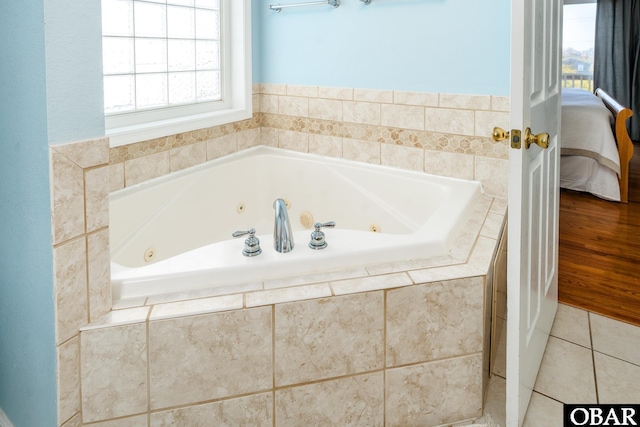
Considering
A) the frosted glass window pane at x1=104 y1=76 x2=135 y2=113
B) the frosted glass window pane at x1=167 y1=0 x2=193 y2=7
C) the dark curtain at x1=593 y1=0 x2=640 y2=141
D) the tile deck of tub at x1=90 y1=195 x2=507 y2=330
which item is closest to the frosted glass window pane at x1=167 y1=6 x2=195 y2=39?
the frosted glass window pane at x1=167 y1=0 x2=193 y2=7

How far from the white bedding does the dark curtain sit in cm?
332

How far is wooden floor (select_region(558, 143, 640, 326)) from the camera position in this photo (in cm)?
251

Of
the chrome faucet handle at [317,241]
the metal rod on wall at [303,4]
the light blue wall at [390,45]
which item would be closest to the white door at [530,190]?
the light blue wall at [390,45]

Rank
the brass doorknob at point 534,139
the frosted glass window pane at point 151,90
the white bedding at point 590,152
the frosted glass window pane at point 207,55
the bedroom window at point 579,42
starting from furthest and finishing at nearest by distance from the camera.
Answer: the bedroom window at point 579,42, the white bedding at point 590,152, the frosted glass window pane at point 207,55, the frosted glass window pane at point 151,90, the brass doorknob at point 534,139

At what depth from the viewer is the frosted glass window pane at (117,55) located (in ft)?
7.64

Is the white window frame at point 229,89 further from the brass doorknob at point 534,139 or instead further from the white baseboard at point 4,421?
the brass doorknob at point 534,139

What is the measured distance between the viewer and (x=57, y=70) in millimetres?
1193

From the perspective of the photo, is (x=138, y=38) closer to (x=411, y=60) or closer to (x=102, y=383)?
(x=411, y=60)

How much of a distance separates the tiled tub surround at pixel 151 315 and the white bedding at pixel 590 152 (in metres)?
3.04

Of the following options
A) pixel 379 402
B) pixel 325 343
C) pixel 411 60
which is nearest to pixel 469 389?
pixel 379 402

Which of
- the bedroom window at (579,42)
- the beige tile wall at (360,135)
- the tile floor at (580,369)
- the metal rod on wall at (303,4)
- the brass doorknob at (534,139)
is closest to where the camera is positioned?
the brass doorknob at (534,139)

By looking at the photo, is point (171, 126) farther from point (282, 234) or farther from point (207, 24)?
point (282, 234)

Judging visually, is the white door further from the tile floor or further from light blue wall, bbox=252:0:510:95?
light blue wall, bbox=252:0:510:95

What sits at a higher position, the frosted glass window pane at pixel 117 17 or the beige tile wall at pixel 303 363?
the frosted glass window pane at pixel 117 17
